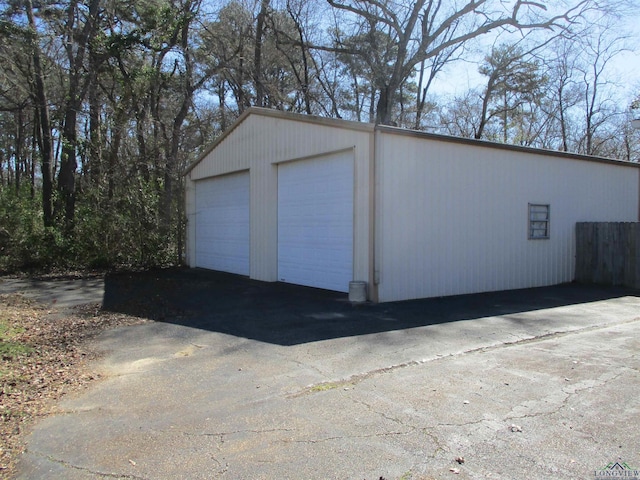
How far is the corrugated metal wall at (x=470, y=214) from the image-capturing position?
948 centimetres

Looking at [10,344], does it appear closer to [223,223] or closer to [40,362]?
[40,362]

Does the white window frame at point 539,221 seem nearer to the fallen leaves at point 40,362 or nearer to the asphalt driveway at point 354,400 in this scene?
the asphalt driveway at point 354,400

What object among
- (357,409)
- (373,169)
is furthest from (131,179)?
(357,409)

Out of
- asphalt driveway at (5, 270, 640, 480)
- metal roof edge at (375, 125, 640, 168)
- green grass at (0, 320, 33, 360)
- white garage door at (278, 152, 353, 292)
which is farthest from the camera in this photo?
white garage door at (278, 152, 353, 292)

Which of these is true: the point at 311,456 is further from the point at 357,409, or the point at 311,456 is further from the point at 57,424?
the point at 57,424

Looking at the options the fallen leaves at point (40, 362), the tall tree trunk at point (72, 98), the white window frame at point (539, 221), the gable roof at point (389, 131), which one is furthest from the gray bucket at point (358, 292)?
the tall tree trunk at point (72, 98)

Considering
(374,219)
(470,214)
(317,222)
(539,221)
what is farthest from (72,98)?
(539,221)

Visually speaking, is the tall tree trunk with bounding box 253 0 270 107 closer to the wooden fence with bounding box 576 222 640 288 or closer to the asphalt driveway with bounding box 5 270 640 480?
the wooden fence with bounding box 576 222 640 288

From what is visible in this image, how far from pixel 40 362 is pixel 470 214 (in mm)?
8760

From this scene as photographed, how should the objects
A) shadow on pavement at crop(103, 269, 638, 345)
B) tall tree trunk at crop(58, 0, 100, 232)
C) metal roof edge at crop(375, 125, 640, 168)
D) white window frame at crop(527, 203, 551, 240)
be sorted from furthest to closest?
tall tree trunk at crop(58, 0, 100, 232)
white window frame at crop(527, 203, 551, 240)
metal roof edge at crop(375, 125, 640, 168)
shadow on pavement at crop(103, 269, 638, 345)

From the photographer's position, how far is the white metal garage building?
9508mm

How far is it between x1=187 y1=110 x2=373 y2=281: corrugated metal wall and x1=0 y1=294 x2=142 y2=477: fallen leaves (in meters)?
4.76

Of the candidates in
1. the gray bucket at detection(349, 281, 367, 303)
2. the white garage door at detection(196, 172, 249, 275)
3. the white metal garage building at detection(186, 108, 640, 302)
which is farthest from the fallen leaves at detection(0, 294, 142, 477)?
the white garage door at detection(196, 172, 249, 275)

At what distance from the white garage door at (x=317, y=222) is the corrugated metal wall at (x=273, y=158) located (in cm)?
29
